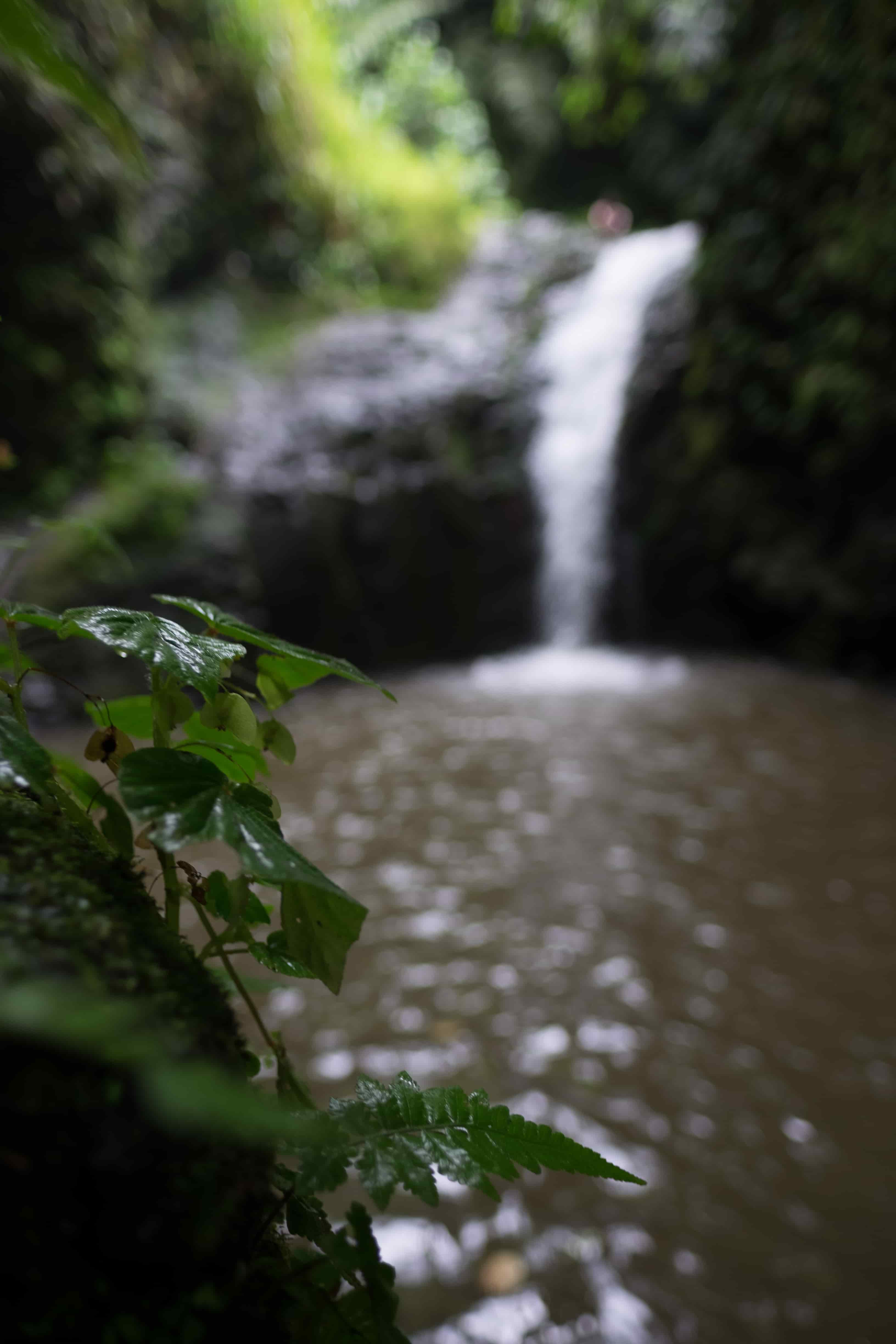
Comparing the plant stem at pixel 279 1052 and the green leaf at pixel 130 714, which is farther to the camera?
the green leaf at pixel 130 714

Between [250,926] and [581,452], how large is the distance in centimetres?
688

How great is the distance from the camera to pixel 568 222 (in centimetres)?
1066

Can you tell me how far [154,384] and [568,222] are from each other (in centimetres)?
755

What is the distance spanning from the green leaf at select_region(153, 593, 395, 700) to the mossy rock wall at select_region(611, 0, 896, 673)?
5384mm

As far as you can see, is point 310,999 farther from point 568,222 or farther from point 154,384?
point 568,222

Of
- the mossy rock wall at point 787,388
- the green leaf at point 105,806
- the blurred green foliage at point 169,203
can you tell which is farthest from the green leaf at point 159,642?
the mossy rock wall at point 787,388

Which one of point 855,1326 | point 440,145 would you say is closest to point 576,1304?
point 855,1326

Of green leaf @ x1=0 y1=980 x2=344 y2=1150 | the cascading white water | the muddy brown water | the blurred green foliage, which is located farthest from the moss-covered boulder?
the cascading white water

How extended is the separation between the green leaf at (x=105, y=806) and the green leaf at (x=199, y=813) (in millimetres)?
125

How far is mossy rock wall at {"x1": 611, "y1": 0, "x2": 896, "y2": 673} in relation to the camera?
4.71m

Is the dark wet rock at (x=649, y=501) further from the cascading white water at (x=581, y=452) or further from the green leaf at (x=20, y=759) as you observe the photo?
the green leaf at (x=20, y=759)

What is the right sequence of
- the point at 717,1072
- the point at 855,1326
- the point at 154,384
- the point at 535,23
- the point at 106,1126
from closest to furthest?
the point at 106,1126 → the point at 855,1326 → the point at 717,1072 → the point at 535,23 → the point at 154,384

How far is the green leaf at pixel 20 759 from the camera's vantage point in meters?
0.41

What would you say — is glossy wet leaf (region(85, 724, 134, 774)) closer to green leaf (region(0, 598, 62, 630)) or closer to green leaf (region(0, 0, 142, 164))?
green leaf (region(0, 598, 62, 630))
